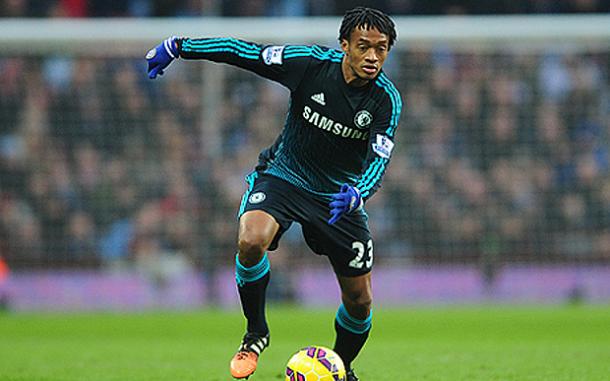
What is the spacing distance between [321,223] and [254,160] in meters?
11.3

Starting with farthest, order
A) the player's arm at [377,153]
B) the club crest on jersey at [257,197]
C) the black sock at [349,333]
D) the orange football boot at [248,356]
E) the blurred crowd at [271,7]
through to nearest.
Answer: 1. the blurred crowd at [271,7]
2. the black sock at [349,333]
3. the club crest on jersey at [257,197]
4. the player's arm at [377,153]
5. the orange football boot at [248,356]

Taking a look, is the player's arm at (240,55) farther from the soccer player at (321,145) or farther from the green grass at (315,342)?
the green grass at (315,342)

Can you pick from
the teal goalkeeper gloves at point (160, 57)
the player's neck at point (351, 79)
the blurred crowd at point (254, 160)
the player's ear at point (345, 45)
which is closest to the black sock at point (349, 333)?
the player's neck at point (351, 79)

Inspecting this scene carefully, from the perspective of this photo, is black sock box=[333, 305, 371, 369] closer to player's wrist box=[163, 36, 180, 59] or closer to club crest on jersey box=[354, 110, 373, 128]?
club crest on jersey box=[354, 110, 373, 128]

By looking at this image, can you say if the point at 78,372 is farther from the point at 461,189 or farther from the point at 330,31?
the point at 461,189

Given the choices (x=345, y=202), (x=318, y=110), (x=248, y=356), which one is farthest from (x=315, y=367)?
(x=318, y=110)

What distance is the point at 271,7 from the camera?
66.7 ft

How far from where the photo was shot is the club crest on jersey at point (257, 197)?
707 centimetres

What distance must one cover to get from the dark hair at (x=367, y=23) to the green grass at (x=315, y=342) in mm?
2409

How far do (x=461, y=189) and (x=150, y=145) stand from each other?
17.2ft

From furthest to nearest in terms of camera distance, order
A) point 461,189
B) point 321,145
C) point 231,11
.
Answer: point 231,11
point 461,189
point 321,145

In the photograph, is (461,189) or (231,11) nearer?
(461,189)

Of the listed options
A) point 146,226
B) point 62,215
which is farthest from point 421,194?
point 62,215

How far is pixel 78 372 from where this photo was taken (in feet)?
28.2
